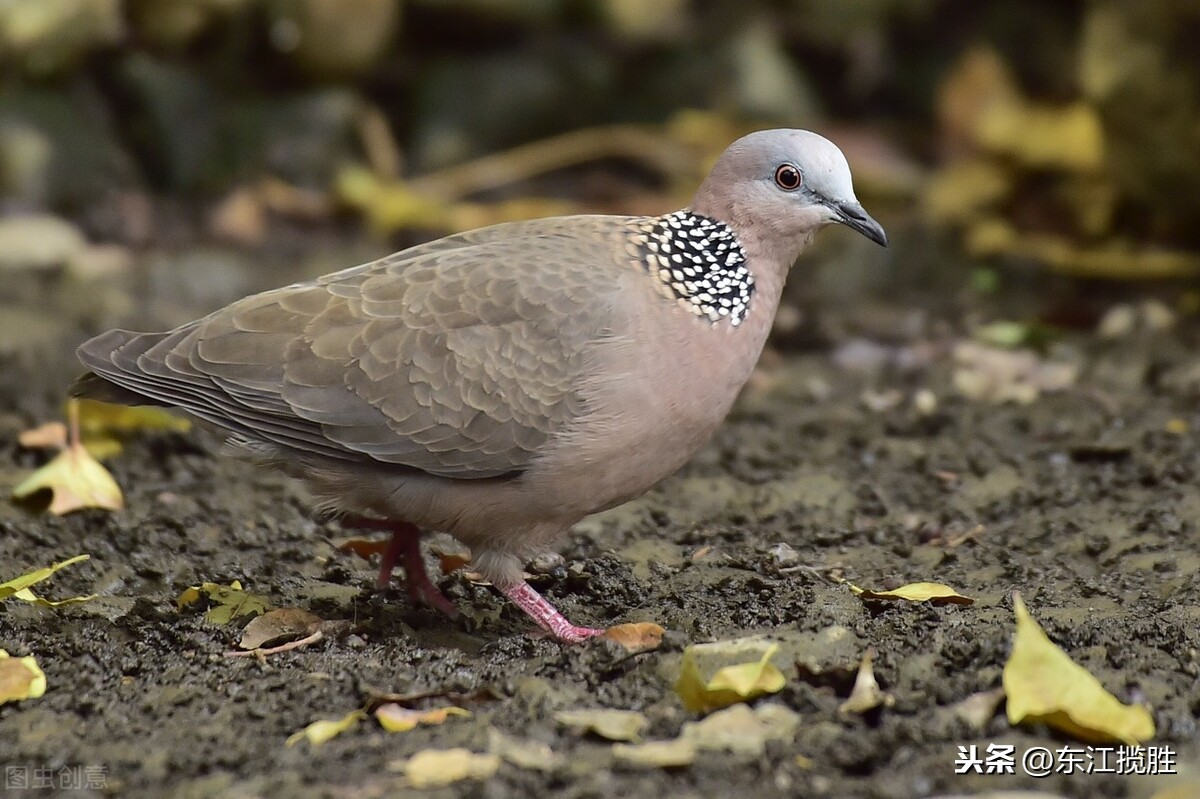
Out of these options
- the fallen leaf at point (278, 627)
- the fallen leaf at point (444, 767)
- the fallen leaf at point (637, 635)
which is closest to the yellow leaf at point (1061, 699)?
the fallen leaf at point (637, 635)

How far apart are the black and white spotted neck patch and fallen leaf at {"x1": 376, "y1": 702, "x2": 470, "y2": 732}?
1.19 metres

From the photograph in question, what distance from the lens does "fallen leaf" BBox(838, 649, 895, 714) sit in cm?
302

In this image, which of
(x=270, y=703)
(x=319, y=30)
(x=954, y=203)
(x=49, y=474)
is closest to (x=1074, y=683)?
(x=270, y=703)

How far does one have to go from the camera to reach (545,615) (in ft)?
12.2

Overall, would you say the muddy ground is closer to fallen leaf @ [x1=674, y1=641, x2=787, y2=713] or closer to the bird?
fallen leaf @ [x1=674, y1=641, x2=787, y2=713]

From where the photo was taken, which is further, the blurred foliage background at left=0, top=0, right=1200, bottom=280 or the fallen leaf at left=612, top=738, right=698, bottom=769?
the blurred foliage background at left=0, top=0, right=1200, bottom=280

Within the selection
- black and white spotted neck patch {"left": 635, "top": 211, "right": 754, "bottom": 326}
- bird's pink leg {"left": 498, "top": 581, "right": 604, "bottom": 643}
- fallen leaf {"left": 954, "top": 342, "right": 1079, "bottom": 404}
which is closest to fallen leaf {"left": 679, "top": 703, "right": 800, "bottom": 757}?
bird's pink leg {"left": 498, "top": 581, "right": 604, "bottom": 643}

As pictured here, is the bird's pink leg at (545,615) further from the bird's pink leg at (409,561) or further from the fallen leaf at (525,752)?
the fallen leaf at (525,752)

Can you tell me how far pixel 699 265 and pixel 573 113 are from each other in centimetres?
455

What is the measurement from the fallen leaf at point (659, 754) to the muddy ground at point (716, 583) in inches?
0.9

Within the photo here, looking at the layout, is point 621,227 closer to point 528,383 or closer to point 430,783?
point 528,383

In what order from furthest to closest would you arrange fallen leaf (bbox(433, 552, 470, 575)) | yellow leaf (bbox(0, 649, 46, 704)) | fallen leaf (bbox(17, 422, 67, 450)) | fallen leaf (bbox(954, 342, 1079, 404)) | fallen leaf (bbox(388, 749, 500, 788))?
fallen leaf (bbox(954, 342, 1079, 404))
fallen leaf (bbox(17, 422, 67, 450))
fallen leaf (bbox(433, 552, 470, 575))
yellow leaf (bbox(0, 649, 46, 704))
fallen leaf (bbox(388, 749, 500, 788))

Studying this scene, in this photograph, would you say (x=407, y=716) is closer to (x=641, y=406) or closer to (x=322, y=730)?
(x=322, y=730)

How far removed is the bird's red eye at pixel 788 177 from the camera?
3830mm
